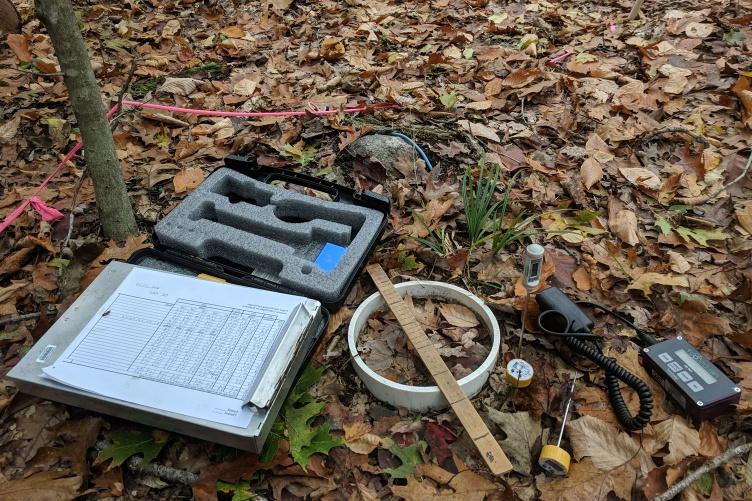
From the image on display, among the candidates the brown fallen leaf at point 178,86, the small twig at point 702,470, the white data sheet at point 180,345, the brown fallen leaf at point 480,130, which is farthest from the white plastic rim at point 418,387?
the brown fallen leaf at point 178,86

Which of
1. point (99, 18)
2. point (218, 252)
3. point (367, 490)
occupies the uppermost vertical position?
point (99, 18)

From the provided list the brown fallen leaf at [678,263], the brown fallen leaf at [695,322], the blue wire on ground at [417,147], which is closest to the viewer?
the brown fallen leaf at [695,322]

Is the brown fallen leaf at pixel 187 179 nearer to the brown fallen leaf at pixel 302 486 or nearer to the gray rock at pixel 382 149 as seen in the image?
the gray rock at pixel 382 149

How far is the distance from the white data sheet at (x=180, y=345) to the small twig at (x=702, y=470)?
1067 mm

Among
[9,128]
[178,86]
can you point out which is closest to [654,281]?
[178,86]

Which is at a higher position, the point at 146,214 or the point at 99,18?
the point at 99,18

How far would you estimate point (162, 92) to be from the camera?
119 inches

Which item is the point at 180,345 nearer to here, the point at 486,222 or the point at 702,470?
the point at 486,222

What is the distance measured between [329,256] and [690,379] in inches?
47.4

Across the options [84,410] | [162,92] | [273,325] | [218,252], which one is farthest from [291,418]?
[162,92]

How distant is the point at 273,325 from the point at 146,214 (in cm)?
108

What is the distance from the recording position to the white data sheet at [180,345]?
130cm

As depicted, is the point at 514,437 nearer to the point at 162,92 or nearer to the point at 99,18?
the point at 162,92

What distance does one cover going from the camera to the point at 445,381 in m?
1.46
